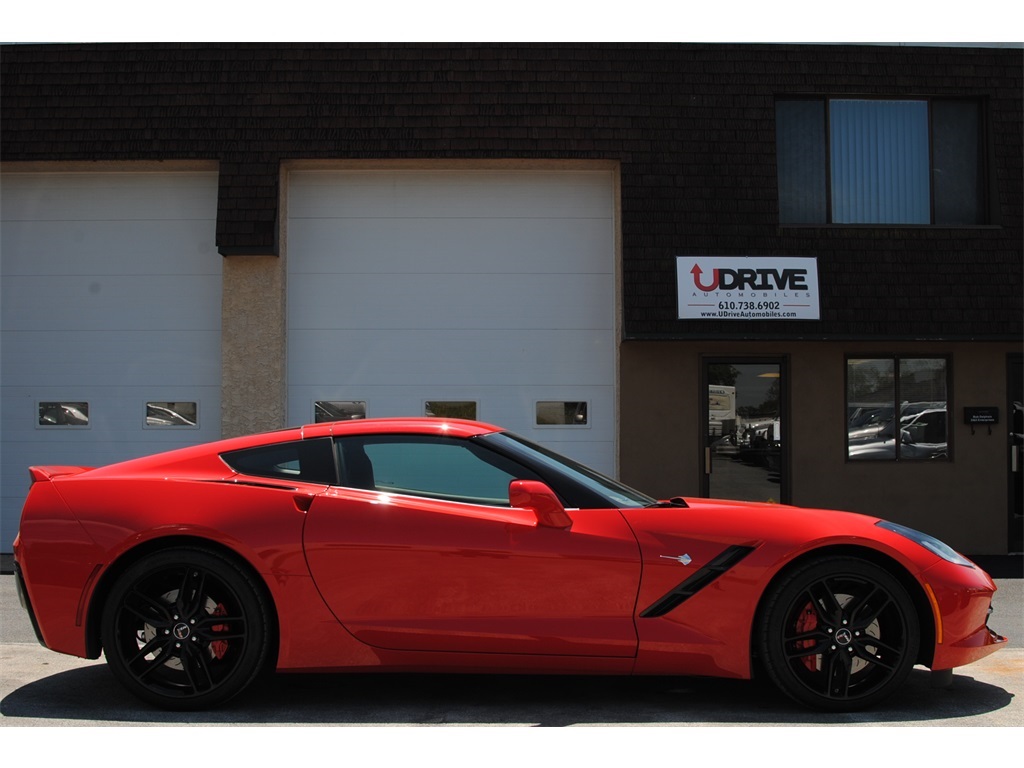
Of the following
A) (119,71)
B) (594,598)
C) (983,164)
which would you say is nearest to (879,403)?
(983,164)

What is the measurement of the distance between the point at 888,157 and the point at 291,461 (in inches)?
351

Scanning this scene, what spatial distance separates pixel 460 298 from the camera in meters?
11.2

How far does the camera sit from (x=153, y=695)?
4.60 m

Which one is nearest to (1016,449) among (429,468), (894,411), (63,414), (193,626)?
(894,411)

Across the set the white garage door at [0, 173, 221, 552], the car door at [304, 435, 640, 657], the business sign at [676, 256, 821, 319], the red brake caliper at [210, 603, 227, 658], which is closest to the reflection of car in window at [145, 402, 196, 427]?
the white garage door at [0, 173, 221, 552]

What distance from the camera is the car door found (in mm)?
4500

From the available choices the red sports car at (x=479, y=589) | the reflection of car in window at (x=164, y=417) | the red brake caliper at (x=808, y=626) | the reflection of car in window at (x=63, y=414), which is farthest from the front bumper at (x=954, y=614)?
the reflection of car in window at (x=63, y=414)

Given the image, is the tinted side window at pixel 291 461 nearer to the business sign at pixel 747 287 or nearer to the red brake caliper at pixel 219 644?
the red brake caliper at pixel 219 644

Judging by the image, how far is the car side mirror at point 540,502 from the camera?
14.6 ft

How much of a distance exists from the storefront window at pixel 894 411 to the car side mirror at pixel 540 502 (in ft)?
23.9

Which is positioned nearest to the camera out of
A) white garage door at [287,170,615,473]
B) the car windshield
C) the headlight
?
the headlight

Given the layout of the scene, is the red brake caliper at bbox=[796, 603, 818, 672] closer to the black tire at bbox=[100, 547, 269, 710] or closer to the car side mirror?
the car side mirror

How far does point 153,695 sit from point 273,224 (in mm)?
6934

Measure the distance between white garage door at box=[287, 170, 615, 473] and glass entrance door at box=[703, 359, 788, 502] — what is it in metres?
1.12
